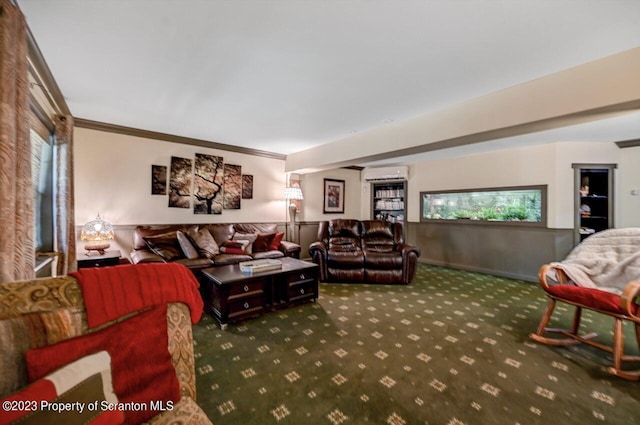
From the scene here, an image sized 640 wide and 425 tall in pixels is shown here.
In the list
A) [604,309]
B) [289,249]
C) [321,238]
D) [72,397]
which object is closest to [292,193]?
[321,238]

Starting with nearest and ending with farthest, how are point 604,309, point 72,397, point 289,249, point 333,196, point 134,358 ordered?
point 72,397, point 134,358, point 604,309, point 289,249, point 333,196

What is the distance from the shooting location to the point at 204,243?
3.99 meters

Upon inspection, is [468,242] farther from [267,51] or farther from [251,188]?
[267,51]

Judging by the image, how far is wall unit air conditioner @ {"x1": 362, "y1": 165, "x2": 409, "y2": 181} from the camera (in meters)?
6.07

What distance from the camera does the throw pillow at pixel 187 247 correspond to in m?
3.75

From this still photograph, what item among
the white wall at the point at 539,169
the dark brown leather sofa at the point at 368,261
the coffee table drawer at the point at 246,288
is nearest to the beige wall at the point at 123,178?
the dark brown leather sofa at the point at 368,261

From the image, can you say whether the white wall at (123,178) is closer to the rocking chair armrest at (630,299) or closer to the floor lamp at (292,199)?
the floor lamp at (292,199)

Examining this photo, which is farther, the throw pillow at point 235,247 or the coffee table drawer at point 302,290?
the throw pillow at point 235,247

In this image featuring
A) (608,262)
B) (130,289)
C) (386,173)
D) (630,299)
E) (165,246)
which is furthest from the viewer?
(386,173)

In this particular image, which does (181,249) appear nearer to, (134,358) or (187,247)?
(187,247)

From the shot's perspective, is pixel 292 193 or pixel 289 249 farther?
pixel 292 193

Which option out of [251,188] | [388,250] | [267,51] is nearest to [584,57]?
[267,51]

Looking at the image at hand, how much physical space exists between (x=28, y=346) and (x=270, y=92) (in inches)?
99.4

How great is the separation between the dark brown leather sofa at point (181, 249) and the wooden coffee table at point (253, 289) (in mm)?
573
